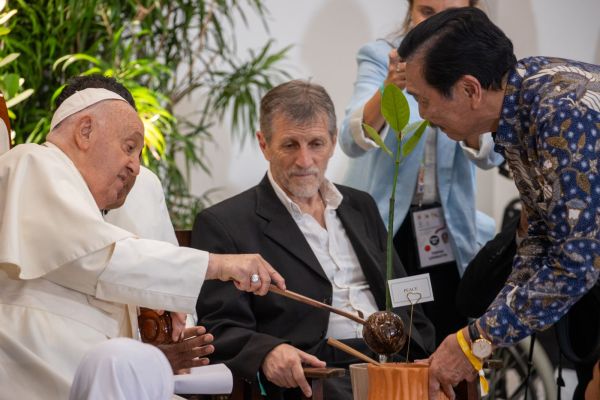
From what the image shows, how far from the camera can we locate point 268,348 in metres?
2.95

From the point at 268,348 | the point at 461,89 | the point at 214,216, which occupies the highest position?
the point at 461,89

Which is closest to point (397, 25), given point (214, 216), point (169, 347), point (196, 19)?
point (196, 19)

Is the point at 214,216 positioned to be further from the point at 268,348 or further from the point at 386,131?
the point at 386,131

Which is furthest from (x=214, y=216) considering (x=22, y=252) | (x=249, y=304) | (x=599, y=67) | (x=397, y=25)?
(x=397, y=25)

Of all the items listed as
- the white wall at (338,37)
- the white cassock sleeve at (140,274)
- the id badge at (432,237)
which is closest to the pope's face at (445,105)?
the white cassock sleeve at (140,274)

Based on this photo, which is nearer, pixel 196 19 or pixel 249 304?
pixel 249 304

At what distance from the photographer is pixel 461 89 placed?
8.17 ft

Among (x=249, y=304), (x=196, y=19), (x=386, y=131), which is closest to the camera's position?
(x=249, y=304)

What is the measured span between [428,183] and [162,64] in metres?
1.65

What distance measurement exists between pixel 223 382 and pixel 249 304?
74 cm

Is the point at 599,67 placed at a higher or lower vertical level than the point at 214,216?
higher

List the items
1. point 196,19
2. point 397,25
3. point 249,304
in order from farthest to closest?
point 397,25, point 196,19, point 249,304

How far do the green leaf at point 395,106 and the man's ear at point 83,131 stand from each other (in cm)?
79

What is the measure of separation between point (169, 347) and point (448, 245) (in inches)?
63.9
